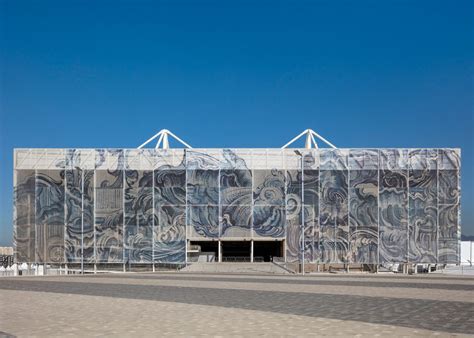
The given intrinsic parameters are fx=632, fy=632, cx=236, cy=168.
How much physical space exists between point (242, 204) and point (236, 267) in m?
5.39

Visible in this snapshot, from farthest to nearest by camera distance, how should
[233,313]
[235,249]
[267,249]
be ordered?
[235,249], [267,249], [233,313]

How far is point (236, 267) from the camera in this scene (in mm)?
44562

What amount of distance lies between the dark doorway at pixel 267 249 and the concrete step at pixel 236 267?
14.4 ft

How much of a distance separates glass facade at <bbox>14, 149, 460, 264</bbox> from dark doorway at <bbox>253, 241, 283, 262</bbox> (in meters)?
3.02

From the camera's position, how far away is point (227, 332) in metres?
10.5

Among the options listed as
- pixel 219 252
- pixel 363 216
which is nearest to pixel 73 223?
pixel 219 252

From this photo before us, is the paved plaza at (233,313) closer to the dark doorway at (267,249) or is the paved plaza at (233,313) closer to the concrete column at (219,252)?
the concrete column at (219,252)

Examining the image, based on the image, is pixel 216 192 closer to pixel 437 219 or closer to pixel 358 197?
pixel 358 197

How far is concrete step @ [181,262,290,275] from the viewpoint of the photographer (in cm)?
4362

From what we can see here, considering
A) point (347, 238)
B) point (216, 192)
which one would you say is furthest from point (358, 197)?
point (216, 192)

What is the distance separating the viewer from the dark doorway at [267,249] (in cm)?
5043

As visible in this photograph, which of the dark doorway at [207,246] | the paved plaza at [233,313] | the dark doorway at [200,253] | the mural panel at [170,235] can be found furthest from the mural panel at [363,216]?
the paved plaza at [233,313]

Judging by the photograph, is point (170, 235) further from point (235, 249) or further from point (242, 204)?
point (235, 249)

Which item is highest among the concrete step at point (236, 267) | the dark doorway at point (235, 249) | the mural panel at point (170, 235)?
the mural panel at point (170, 235)
